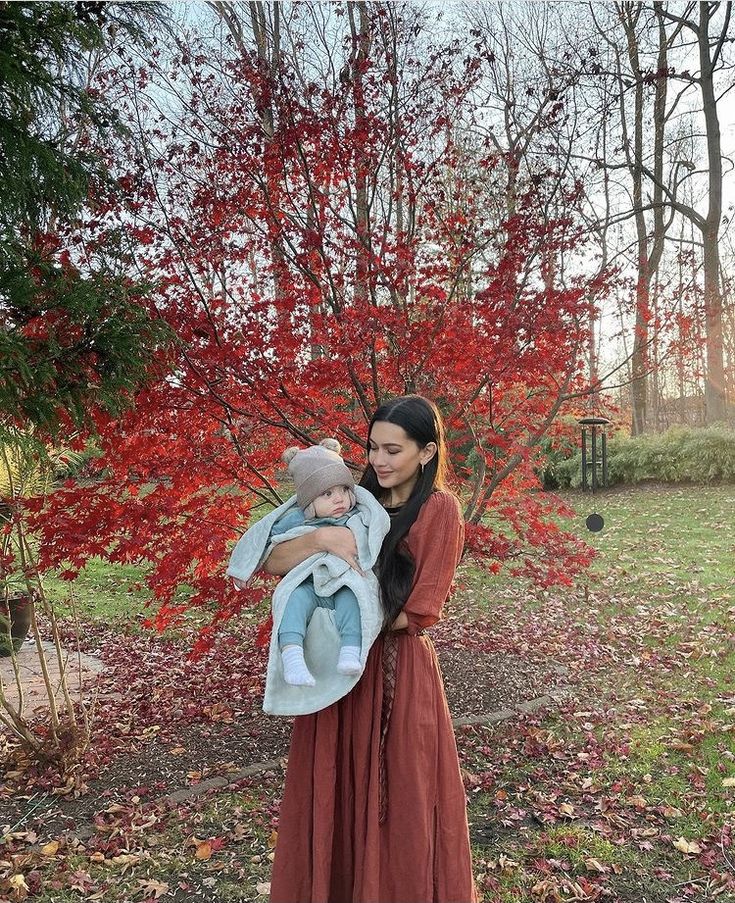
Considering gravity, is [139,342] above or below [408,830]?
above

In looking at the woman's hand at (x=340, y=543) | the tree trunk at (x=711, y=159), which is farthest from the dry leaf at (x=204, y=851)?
the tree trunk at (x=711, y=159)

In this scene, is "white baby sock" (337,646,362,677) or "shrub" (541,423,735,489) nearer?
"white baby sock" (337,646,362,677)

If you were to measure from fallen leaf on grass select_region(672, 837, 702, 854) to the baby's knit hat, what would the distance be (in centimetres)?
228

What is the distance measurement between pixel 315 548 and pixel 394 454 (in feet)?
1.18

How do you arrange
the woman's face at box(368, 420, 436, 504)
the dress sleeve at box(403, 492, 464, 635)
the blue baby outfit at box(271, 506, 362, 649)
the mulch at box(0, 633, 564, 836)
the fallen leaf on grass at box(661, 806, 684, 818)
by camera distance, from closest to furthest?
the blue baby outfit at box(271, 506, 362, 649) → the dress sleeve at box(403, 492, 464, 635) → the woman's face at box(368, 420, 436, 504) → the fallen leaf on grass at box(661, 806, 684, 818) → the mulch at box(0, 633, 564, 836)

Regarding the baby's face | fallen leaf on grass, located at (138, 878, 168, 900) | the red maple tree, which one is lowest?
fallen leaf on grass, located at (138, 878, 168, 900)

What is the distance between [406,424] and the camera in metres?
2.08

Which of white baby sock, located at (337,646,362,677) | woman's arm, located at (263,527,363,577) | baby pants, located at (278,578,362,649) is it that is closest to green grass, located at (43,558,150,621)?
woman's arm, located at (263,527,363,577)

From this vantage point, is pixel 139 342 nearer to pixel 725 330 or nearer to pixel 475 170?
pixel 475 170

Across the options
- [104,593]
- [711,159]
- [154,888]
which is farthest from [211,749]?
[711,159]

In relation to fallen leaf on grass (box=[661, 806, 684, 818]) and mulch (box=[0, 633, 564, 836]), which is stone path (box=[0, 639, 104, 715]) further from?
fallen leaf on grass (box=[661, 806, 684, 818])

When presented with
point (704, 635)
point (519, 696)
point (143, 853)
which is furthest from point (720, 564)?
point (143, 853)

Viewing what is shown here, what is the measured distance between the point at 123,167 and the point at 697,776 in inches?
172

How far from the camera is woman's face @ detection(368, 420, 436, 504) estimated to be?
209 cm
